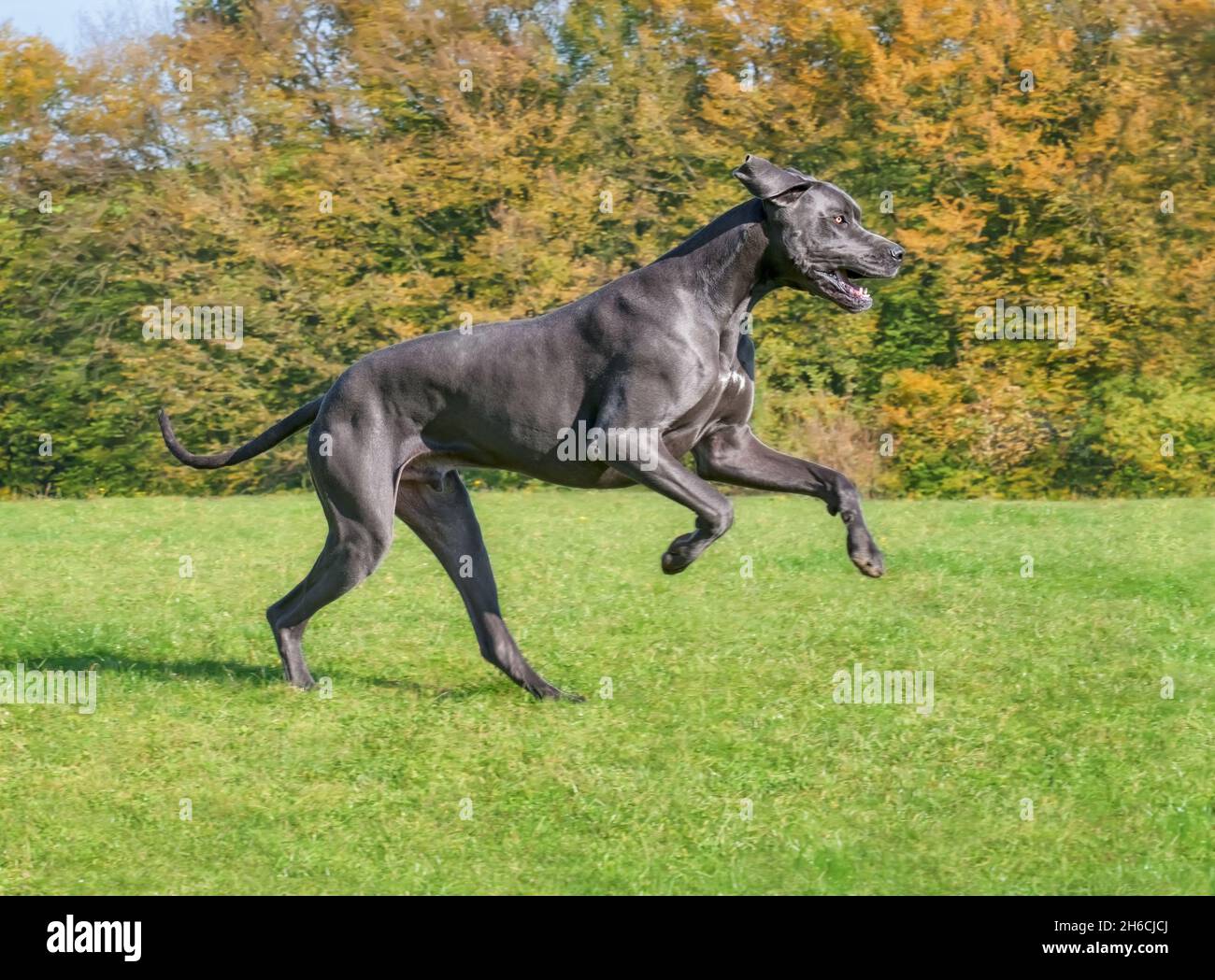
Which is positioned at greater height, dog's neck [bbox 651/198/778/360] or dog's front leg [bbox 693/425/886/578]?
dog's neck [bbox 651/198/778/360]

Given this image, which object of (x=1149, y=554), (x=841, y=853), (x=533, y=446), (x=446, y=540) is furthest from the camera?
(x=1149, y=554)

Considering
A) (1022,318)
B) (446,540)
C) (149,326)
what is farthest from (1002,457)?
(446,540)

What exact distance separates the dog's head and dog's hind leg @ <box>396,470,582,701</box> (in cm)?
199

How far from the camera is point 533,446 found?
23.8 ft

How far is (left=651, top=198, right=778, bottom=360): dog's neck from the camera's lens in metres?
7.06

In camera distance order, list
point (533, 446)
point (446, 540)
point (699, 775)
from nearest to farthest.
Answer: point (699, 775)
point (533, 446)
point (446, 540)

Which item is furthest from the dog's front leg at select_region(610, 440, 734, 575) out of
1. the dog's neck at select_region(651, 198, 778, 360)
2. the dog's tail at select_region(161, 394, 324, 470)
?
the dog's tail at select_region(161, 394, 324, 470)

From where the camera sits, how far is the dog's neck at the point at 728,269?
278 inches

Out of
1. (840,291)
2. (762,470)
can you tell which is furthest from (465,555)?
(840,291)

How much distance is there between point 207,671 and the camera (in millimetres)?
8664

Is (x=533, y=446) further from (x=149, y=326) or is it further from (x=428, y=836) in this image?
(x=149, y=326)

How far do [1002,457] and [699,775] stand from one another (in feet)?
47.8

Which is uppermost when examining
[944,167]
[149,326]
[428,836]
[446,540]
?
[944,167]

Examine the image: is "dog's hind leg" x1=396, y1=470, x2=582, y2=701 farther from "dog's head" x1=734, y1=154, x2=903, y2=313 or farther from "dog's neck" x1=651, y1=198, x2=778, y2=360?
"dog's head" x1=734, y1=154, x2=903, y2=313
